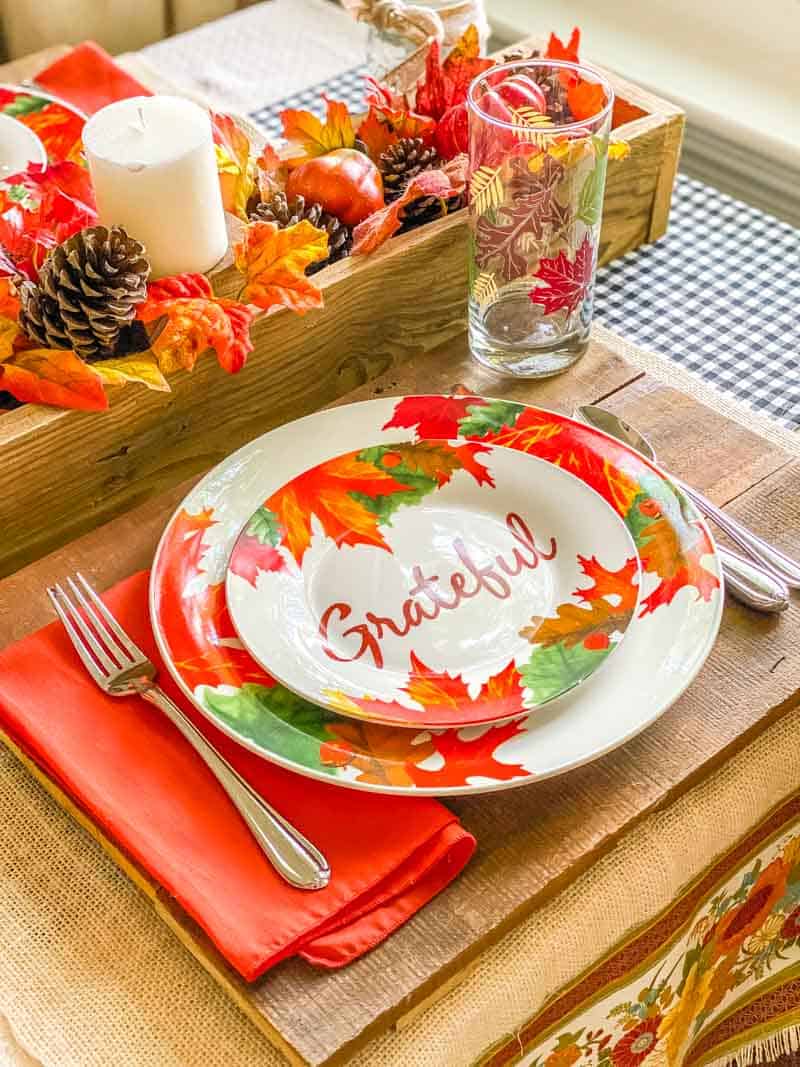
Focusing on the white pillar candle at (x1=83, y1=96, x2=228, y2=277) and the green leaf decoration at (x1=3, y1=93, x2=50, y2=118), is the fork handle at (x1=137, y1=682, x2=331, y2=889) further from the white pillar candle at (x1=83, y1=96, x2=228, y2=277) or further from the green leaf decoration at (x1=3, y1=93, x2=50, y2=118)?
the green leaf decoration at (x1=3, y1=93, x2=50, y2=118)

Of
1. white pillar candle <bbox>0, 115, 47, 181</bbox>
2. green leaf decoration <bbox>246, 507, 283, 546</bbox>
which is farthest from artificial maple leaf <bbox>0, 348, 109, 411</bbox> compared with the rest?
white pillar candle <bbox>0, 115, 47, 181</bbox>

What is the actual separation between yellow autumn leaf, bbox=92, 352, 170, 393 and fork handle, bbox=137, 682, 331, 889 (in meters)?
0.22

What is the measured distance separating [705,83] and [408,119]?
34.4 inches

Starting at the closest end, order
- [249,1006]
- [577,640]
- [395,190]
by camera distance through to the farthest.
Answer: [249,1006], [577,640], [395,190]

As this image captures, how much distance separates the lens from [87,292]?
2.38ft

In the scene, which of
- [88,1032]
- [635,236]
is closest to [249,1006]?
[88,1032]

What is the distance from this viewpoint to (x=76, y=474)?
763mm

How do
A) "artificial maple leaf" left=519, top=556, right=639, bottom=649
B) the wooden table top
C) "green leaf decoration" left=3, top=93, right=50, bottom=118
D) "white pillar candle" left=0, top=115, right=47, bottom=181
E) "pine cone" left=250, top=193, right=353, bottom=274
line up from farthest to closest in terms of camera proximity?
"green leaf decoration" left=3, top=93, right=50, bottom=118 → "white pillar candle" left=0, top=115, right=47, bottom=181 → "pine cone" left=250, top=193, right=353, bottom=274 → "artificial maple leaf" left=519, top=556, right=639, bottom=649 → the wooden table top

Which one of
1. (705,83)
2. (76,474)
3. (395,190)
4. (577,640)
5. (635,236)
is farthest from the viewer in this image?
(705,83)

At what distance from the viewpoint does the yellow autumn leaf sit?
734 millimetres

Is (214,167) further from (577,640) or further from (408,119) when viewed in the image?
(577,640)

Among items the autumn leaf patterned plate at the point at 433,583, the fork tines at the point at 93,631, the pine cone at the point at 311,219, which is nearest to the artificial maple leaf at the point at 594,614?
the autumn leaf patterned plate at the point at 433,583

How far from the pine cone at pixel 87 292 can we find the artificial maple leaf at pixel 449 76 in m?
Result: 0.31

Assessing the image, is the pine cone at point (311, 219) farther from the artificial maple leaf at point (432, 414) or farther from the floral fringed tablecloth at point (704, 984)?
the floral fringed tablecloth at point (704, 984)
